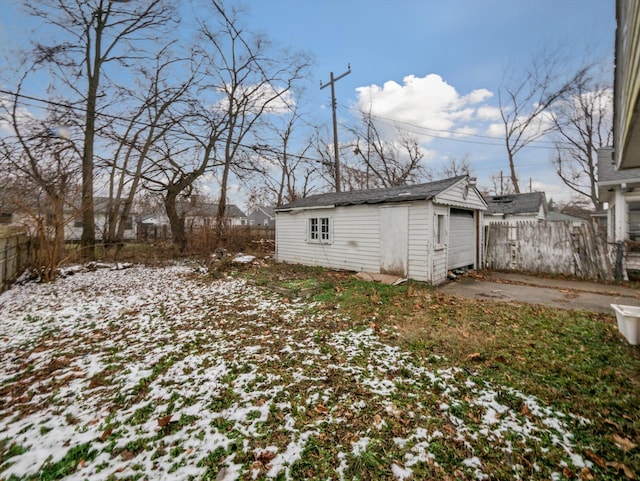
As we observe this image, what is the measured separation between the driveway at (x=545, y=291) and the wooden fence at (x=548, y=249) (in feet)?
2.61

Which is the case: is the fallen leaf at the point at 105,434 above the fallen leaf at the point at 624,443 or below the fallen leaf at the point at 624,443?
below

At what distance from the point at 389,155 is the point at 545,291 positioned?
18.2 meters

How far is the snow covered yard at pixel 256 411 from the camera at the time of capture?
6.84 ft

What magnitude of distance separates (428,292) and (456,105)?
14048mm

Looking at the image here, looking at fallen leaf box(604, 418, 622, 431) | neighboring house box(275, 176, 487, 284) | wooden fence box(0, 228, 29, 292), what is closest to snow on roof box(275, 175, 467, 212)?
neighboring house box(275, 176, 487, 284)

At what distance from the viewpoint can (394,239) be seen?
8.23m

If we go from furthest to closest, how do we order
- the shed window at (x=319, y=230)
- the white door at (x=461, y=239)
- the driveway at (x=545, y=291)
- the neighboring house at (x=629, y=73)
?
the shed window at (x=319, y=230), the white door at (x=461, y=239), the driveway at (x=545, y=291), the neighboring house at (x=629, y=73)

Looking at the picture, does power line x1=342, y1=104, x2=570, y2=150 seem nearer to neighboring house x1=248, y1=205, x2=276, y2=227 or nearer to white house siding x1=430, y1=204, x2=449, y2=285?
white house siding x1=430, y1=204, x2=449, y2=285

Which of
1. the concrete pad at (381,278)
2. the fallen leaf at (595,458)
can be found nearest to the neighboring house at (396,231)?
the concrete pad at (381,278)

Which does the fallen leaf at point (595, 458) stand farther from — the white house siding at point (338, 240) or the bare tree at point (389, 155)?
the bare tree at point (389, 155)

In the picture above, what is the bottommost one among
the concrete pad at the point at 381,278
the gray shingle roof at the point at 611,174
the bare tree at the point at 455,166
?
the concrete pad at the point at 381,278

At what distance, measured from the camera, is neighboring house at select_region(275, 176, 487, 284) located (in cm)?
774

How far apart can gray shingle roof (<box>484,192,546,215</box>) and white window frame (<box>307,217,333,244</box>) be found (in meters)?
12.6

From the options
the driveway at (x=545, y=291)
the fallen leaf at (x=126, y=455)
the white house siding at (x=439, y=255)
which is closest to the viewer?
the fallen leaf at (x=126, y=455)
